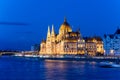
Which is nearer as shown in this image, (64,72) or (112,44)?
(64,72)

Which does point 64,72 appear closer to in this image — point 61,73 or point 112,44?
point 61,73

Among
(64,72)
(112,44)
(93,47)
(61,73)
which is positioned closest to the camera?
(61,73)

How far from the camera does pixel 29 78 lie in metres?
66.8

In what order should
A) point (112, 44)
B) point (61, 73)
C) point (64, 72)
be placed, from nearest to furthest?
point (61, 73)
point (64, 72)
point (112, 44)

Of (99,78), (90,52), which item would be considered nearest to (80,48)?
(90,52)

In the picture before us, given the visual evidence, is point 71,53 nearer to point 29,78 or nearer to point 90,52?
point 90,52

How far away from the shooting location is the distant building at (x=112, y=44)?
15750 cm

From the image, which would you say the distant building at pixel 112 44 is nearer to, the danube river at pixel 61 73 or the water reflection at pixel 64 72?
the water reflection at pixel 64 72

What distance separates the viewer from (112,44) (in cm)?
15975

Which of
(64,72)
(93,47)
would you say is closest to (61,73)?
(64,72)

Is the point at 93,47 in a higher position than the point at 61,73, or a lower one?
higher

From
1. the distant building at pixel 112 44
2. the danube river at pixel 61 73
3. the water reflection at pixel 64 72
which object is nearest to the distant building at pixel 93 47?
the distant building at pixel 112 44

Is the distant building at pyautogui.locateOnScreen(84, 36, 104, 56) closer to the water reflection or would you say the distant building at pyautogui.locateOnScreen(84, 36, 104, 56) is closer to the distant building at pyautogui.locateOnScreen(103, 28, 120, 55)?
the distant building at pyautogui.locateOnScreen(103, 28, 120, 55)

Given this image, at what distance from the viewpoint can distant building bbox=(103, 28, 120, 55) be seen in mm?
157500
